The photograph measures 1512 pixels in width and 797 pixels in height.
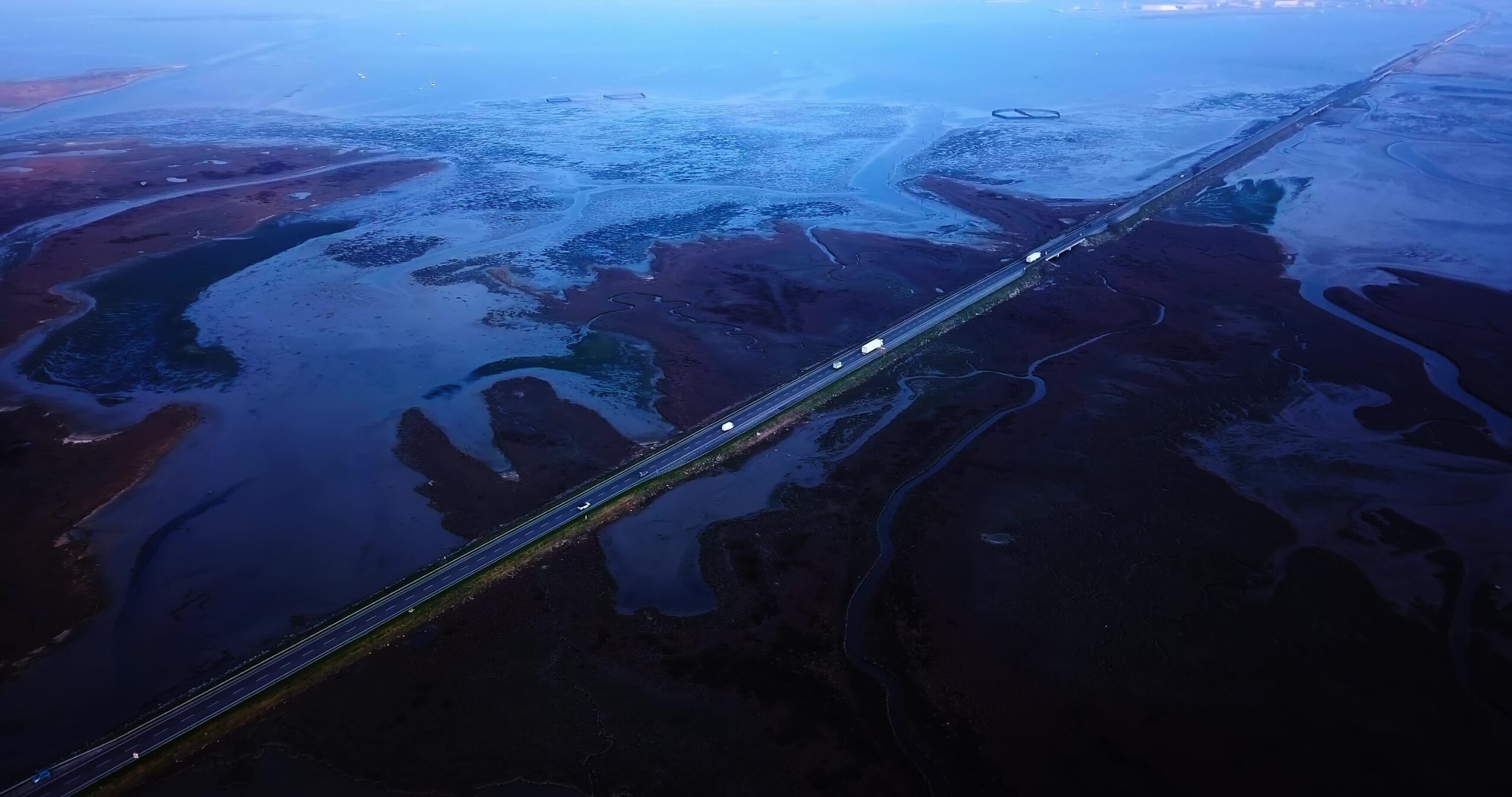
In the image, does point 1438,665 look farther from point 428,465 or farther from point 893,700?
point 428,465

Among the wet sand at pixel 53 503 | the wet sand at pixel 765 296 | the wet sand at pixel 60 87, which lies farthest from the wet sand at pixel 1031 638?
the wet sand at pixel 60 87

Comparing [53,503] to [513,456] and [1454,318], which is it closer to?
[513,456]

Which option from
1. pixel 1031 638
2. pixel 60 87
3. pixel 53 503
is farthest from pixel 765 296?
pixel 60 87

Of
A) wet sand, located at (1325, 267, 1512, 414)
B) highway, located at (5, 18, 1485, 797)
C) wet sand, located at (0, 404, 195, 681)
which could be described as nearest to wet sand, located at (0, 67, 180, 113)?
wet sand, located at (0, 404, 195, 681)

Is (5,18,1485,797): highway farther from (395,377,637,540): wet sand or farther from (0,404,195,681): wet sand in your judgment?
(0,404,195,681): wet sand

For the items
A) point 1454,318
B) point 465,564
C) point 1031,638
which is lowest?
point 1031,638

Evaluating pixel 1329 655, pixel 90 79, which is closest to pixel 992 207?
pixel 1329 655

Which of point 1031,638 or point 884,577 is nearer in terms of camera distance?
point 1031,638
